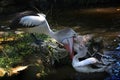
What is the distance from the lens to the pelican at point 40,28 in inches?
259

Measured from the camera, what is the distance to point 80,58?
655 centimetres

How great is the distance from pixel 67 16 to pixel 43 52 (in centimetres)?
483

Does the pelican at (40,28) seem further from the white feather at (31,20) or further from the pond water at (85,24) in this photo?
the pond water at (85,24)

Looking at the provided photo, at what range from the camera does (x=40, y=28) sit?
6.88 m

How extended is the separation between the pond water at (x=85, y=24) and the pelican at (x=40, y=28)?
53cm

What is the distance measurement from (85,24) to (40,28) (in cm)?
335

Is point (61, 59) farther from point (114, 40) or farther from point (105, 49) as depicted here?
point (114, 40)

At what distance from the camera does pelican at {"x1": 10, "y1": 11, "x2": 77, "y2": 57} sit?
21.6ft

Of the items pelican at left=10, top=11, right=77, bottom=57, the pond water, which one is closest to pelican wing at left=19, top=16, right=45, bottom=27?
pelican at left=10, top=11, right=77, bottom=57

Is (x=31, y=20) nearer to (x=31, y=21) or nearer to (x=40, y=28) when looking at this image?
(x=31, y=21)

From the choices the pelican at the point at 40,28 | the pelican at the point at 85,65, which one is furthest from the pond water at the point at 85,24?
the pelican at the point at 40,28

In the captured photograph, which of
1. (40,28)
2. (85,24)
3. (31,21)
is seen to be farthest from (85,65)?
(85,24)

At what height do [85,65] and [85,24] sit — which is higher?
[85,65]

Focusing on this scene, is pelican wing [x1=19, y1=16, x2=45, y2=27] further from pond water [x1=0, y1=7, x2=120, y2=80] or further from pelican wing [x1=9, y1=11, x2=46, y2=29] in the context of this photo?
pond water [x1=0, y1=7, x2=120, y2=80]
